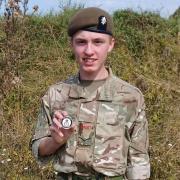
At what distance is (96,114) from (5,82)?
134 inches

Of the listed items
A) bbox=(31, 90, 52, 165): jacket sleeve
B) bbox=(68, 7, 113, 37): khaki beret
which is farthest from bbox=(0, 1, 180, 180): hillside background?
bbox=(68, 7, 113, 37): khaki beret

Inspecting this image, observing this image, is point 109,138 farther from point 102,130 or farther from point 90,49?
point 90,49

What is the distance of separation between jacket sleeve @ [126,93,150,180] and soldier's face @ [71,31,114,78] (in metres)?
0.27

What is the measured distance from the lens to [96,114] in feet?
6.46

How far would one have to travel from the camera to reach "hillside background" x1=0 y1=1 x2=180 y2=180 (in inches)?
169

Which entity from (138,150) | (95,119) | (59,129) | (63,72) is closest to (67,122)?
(59,129)

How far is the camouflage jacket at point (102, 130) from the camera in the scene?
1.95 m

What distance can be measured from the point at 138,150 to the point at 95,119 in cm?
24

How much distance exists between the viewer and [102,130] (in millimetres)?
1955

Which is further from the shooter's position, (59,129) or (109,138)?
(109,138)

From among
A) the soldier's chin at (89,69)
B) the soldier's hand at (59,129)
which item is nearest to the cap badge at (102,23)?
the soldier's chin at (89,69)

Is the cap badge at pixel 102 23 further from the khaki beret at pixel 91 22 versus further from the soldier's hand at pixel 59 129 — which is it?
the soldier's hand at pixel 59 129

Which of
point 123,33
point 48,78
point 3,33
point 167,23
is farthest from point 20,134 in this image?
point 167,23

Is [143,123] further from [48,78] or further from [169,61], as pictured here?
[169,61]
